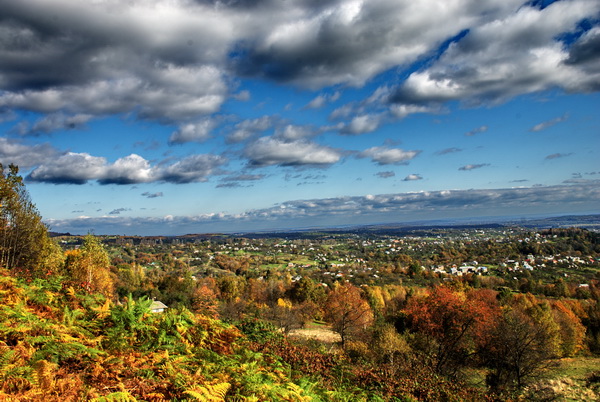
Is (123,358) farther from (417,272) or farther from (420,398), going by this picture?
(417,272)

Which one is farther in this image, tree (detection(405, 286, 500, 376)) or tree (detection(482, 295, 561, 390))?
tree (detection(405, 286, 500, 376))

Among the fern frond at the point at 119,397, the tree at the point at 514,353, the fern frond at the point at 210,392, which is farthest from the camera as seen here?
the tree at the point at 514,353

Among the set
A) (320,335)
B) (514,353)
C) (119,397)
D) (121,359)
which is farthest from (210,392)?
(320,335)

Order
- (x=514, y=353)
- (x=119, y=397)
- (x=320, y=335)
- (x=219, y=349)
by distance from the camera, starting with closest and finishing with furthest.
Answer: (x=119, y=397), (x=219, y=349), (x=514, y=353), (x=320, y=335)

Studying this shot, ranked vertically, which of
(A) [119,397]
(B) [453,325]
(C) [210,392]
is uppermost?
(A) [119,397]

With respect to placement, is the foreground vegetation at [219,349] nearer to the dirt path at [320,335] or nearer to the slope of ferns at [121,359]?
the slope of ferns at [121,359]

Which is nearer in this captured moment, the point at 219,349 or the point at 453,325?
the point at 219,349

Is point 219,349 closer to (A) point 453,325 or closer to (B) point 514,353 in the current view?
(A) point 453,325

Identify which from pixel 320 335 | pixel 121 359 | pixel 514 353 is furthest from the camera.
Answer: pixel 320 335

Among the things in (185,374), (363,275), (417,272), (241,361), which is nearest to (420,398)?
(241,361)

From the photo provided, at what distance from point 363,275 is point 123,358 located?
116 m

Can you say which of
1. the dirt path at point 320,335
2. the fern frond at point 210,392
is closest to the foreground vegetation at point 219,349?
the fern frond at point 210,392

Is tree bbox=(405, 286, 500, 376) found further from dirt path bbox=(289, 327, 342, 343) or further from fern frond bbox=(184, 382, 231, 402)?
fern frond bbox=(184, 382, 231, 402)

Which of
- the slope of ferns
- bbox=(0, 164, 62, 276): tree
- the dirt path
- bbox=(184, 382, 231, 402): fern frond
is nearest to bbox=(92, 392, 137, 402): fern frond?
the slope of ferns
